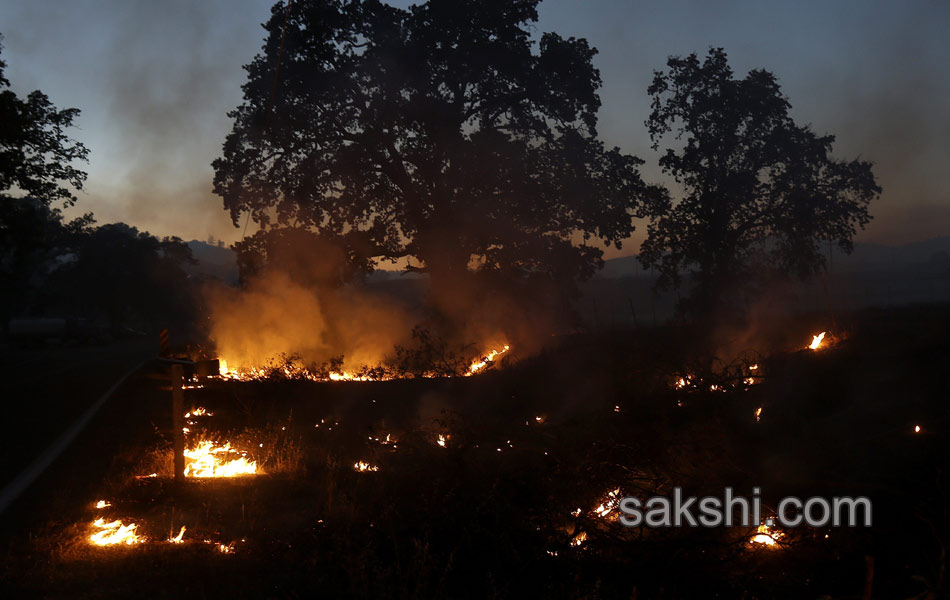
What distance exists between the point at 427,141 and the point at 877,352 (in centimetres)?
1330

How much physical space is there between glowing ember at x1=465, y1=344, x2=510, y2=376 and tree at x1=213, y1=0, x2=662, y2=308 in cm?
264

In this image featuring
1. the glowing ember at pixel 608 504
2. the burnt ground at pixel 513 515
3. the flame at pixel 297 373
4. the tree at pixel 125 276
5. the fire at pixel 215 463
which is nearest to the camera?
the burnt ground at pixel 513 515

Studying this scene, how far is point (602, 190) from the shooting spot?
22.4 metres

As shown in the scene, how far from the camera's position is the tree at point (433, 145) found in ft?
71.1

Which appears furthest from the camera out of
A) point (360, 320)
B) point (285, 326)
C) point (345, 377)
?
point (360, 320)

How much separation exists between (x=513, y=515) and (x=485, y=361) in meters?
15.4

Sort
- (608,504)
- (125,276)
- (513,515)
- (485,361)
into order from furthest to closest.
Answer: (125,276)
(485,361)
(608,504)
(513,515)

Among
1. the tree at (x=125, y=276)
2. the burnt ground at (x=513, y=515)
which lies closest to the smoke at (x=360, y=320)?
the burnt ground at (x=513, y=515)

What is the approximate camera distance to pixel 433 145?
860 inches

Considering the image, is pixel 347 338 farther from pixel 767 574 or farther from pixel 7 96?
pixel 767 574

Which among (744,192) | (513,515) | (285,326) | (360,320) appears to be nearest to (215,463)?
(513,515)

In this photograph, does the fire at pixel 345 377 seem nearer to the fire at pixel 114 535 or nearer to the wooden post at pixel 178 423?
the wooden post at pixel 178 423

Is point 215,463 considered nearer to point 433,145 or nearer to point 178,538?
point 178,538

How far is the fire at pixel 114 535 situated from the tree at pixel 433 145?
50.5ft
